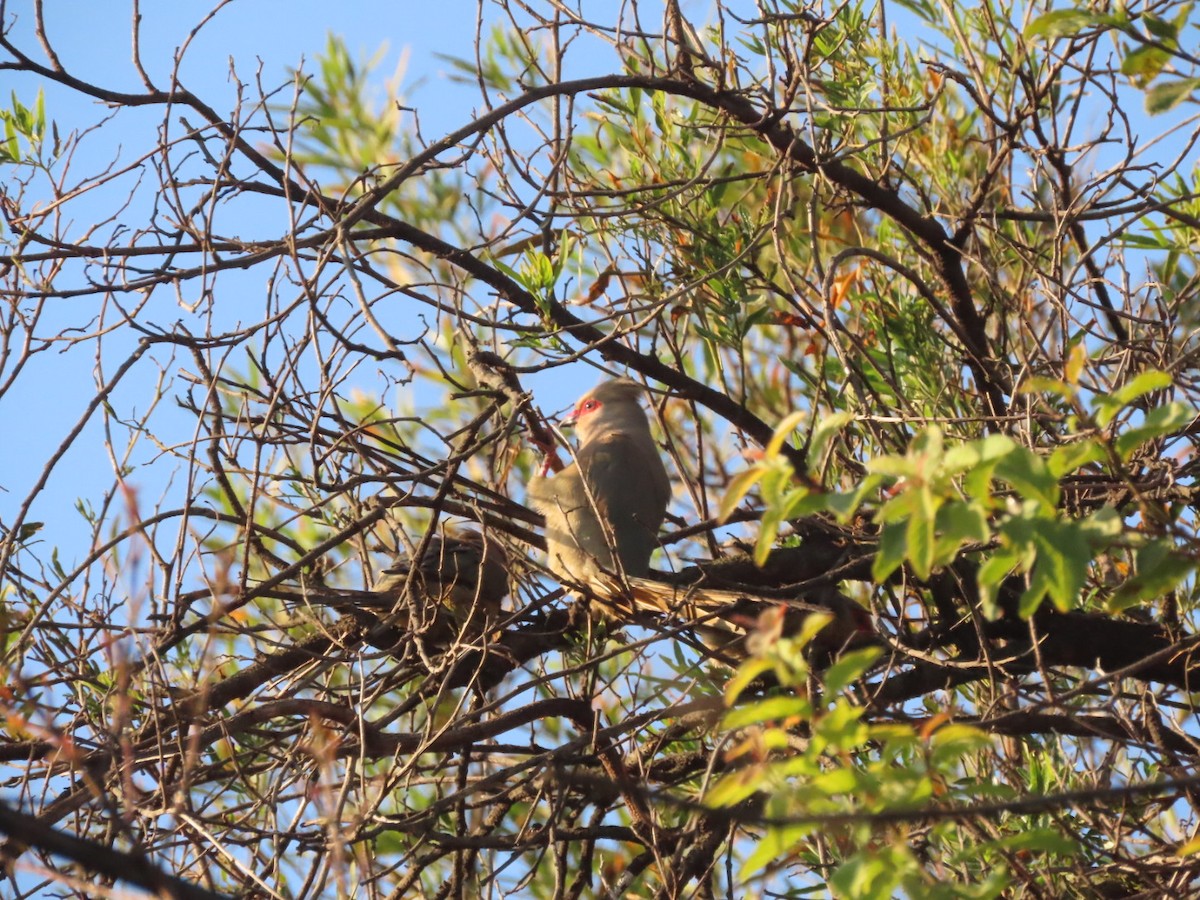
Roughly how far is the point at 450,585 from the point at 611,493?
1.23 meters

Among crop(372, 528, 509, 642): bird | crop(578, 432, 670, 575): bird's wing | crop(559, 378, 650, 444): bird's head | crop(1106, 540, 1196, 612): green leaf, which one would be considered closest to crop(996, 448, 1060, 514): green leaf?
crop(1106, 540, 1196, 612): green leaf

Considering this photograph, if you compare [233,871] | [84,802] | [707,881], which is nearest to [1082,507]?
[707,881]

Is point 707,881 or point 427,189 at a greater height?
point 427,189

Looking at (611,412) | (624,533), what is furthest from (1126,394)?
(611,412)

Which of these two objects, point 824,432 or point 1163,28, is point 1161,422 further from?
point 1163,28

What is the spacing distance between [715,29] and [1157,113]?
2847mm

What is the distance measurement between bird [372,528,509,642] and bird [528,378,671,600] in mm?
302

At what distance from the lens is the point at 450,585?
462cm

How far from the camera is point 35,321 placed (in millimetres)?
3832

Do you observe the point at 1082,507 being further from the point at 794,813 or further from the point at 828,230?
the point at 794,813

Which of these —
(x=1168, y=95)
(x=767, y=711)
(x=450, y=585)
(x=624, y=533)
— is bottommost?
(x=767, y=711)

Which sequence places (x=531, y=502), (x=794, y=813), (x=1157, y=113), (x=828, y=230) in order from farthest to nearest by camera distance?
(x=828, y=230)
(x=531, y=502)
(x=1157, y=113)
(x=794, y=813)

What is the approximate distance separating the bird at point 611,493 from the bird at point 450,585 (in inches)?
11.9

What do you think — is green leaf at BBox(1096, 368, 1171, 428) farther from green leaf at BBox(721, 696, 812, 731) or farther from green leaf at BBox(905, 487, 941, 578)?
green leaf at BBox(721, 696, 812, 731)
